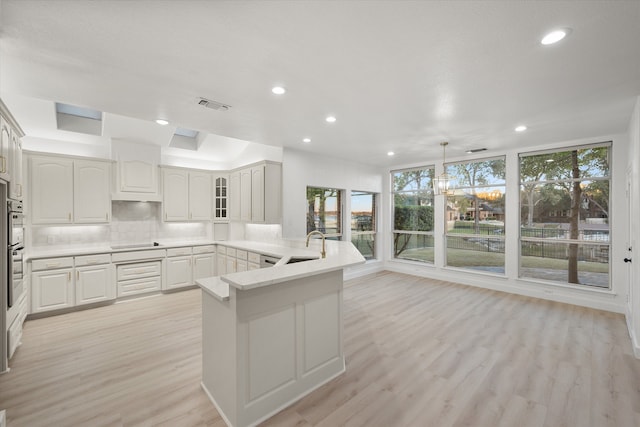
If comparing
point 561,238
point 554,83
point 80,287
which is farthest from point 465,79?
point 80,287

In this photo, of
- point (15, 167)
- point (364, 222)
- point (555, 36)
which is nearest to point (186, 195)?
point (15, 167)

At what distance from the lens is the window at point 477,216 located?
17.9 feet

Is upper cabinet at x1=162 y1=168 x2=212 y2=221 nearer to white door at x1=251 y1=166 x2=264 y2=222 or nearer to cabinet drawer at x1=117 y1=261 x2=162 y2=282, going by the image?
cabinet drawer at x1=117 y1=261 x2=162 y2=282

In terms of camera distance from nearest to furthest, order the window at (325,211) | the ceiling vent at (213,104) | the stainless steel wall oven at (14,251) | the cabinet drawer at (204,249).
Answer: the stainless steel wall oven at (14,251)
the ceiling vent at (213,104)
the cabinet drawer at (204,249)
the window at (325,211)

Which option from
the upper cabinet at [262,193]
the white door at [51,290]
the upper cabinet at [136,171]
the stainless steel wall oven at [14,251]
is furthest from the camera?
the upper cabinet at [262,193]

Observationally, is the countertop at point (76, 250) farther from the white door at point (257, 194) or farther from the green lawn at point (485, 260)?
the green lawn at point (485, 260)

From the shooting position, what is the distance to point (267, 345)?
1.98 m

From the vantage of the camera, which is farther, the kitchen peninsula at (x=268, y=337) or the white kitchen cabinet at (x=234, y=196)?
the white kitchen cabinet at (x=234, y=196)

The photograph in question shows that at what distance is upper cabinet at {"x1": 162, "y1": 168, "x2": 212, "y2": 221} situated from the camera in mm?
5207

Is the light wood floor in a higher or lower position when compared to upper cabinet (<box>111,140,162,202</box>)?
lower

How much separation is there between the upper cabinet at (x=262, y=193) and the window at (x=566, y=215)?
459cm

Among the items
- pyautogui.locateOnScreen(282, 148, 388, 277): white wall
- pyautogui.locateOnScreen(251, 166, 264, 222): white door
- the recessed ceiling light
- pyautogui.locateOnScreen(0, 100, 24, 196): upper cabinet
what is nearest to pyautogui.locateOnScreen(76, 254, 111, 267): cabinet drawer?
pyautogui.locateOnScreen(0, 100, 24, 196): upper cabinet

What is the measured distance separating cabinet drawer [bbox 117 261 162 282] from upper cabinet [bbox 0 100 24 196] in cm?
177

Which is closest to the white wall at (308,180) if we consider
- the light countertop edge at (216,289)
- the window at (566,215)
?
the light countertop edge at (216,289)
